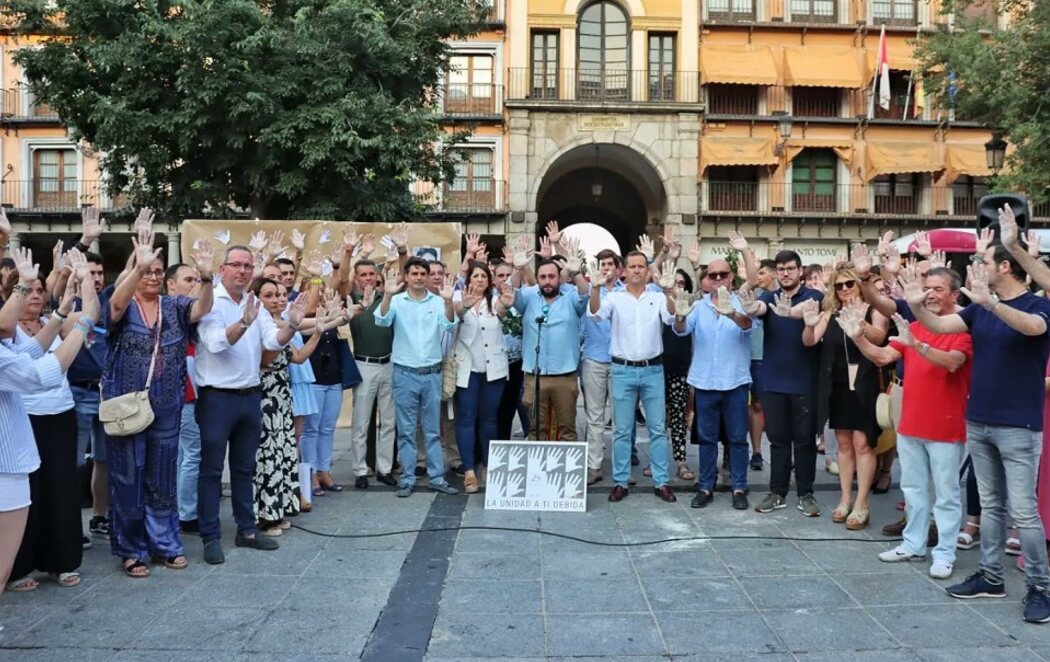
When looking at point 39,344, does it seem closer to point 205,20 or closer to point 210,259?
point 210,259

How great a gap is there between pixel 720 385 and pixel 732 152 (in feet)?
69.0

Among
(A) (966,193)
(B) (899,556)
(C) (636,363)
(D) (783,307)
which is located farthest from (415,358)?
(A) (966,193)

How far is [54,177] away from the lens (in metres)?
27.2

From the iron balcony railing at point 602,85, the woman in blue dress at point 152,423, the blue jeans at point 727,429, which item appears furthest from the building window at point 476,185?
the woman in blue dress at point 152,423

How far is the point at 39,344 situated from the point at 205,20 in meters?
11.1

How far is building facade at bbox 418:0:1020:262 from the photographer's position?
2591cm

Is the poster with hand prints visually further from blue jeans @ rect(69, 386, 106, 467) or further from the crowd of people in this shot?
blue jeans @ rect(69, 386, 106, 467)

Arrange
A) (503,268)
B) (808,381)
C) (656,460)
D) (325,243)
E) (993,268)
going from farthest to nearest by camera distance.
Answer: (325,243), (503,268), (656,460), (808,381), (993,268)

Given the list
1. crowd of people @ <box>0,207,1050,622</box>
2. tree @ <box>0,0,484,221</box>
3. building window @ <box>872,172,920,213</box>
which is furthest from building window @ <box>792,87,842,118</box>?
crowd of people @ <box>0,207,1050,622</box>

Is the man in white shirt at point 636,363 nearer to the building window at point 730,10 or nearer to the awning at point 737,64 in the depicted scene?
the awning at point 737,64

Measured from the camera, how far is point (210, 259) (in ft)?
16.4

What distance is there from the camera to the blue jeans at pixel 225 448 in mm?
5379

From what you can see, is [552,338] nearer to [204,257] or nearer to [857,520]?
[857,520]

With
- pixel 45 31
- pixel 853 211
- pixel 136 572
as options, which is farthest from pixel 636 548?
pixel 853 211
